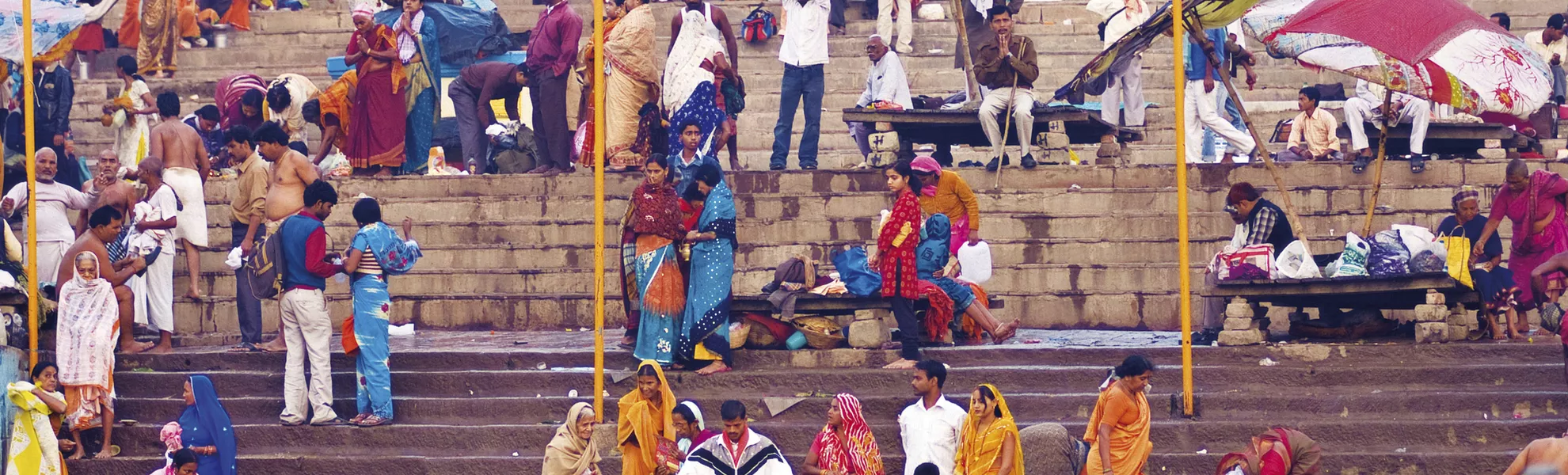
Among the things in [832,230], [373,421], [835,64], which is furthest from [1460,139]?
[373,421]

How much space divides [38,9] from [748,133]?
6.15 m

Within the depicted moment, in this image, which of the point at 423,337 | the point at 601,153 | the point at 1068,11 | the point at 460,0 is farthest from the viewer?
the point at 1068,11

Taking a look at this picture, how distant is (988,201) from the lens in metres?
14.0

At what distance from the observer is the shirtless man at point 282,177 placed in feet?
39.2

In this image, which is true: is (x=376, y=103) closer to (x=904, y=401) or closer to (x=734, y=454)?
(x=904, y=401)

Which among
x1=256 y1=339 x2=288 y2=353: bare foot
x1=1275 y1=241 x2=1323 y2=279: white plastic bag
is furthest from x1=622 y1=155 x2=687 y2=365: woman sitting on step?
x1=1275 y1=241 x2=1323 y2=279: white plastic bag

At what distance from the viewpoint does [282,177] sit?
472 inches

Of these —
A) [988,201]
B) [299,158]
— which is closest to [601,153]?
[299,158]

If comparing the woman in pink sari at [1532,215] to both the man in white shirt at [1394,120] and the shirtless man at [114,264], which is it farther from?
the shirtless man at [114,264]

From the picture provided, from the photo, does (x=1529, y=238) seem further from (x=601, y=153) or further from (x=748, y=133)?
(x=748, y=133)

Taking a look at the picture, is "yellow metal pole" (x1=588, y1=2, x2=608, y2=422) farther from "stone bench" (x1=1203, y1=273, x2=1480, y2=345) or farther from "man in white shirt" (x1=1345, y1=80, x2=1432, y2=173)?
"man in white shirt" (x1=1345, y1=80, x2=1432, y2=173)

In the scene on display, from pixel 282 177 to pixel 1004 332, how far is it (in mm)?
4253

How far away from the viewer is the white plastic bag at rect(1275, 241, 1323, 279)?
11.6 meters

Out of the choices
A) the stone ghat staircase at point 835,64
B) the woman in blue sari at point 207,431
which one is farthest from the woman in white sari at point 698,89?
the woman in blue sari at point 207,431
